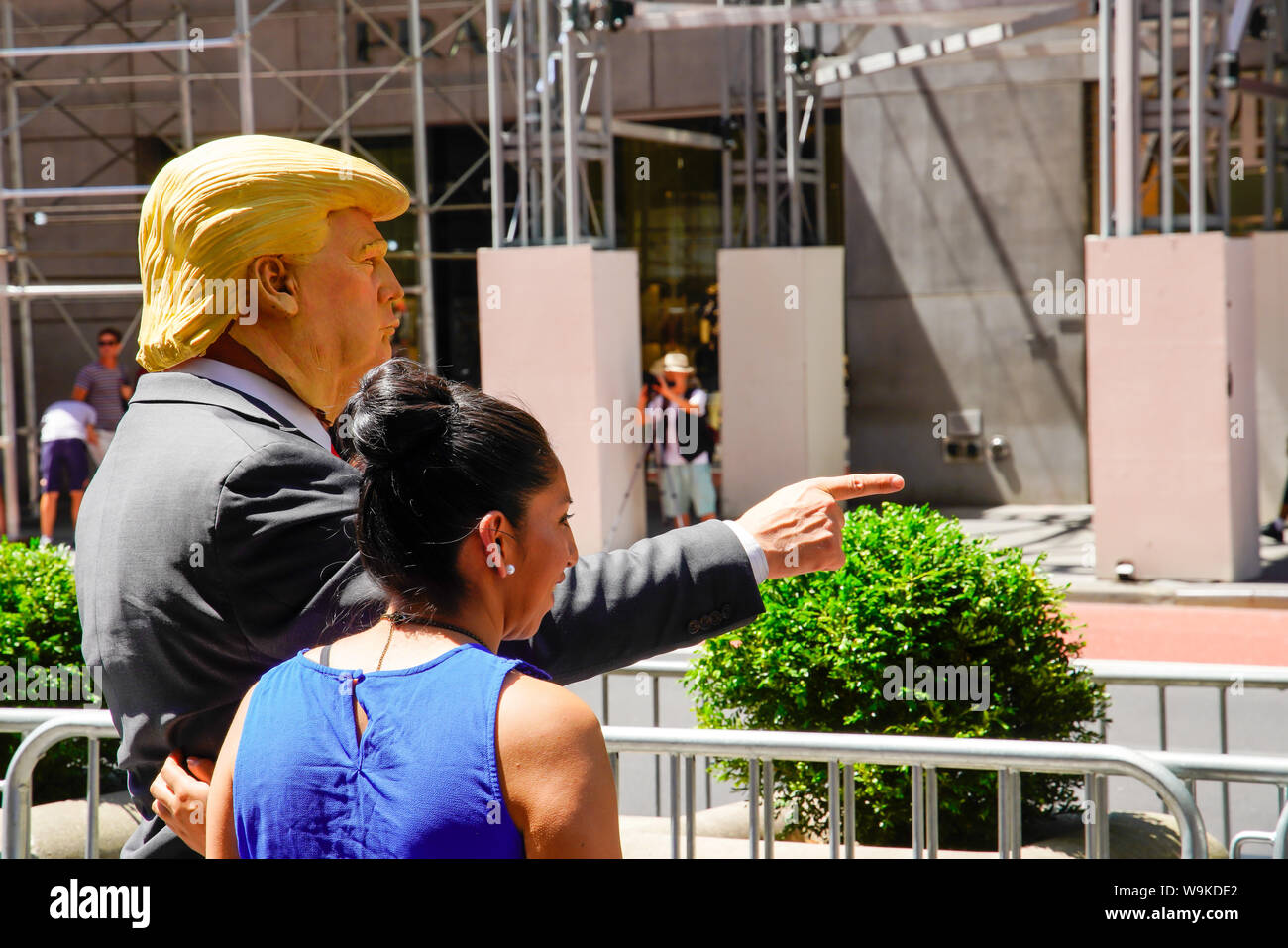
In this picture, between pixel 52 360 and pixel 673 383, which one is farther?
pixel 52 360

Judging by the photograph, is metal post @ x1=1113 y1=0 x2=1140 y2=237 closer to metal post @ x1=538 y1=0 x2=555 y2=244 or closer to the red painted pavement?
the red painted pavement

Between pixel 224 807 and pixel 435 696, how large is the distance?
0.33 metres

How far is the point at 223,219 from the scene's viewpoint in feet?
7.45

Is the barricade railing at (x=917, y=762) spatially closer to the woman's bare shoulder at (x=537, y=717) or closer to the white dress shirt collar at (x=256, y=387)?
the white dress shirt collar at (x=256, y=387)

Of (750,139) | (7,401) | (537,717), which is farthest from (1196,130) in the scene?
(537,717)

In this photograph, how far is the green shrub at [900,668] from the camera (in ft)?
14.7

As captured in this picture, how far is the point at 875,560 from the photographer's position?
15.6 feet

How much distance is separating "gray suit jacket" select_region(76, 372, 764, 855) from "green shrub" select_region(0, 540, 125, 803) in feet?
10.0

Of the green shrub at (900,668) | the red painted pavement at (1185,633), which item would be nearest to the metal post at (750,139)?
the red painted pavement at (1185,633)

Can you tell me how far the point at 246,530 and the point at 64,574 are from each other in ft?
12.0

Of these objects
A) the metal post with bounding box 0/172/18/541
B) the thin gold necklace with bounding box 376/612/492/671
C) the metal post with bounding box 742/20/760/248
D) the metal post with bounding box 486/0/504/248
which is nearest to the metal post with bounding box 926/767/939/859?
the thin gold necklace with bounding box 376/612/492/671

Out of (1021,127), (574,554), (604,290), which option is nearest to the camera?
(574,554)
